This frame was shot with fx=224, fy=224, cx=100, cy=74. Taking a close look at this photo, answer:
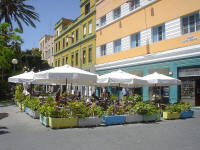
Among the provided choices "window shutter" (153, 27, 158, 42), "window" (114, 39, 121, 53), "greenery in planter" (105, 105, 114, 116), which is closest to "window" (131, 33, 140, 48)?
"window shutter" (153, 27, 158, 42)

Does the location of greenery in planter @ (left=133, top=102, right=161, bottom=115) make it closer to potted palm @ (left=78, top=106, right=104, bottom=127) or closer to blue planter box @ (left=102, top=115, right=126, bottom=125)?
blue planter box @ (left=102, top=115, right=126, bottom=125)

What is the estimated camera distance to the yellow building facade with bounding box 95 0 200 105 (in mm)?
14961

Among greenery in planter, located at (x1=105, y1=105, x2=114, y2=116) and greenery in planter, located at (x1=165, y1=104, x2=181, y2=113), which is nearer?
greenery in planter, located at (x1=105, y1=105, x2=114, y2=116)

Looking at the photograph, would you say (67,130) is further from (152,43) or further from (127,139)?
(152,43)

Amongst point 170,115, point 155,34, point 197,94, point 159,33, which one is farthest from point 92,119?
point 155,34

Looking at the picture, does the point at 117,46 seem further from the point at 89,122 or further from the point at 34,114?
the point at 89,122

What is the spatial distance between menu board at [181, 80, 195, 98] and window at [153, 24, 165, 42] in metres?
4.12

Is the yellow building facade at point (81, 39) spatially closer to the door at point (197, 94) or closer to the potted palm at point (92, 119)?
the door at point (197, 94)

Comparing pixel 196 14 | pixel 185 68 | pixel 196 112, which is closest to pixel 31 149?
pixel 196 112

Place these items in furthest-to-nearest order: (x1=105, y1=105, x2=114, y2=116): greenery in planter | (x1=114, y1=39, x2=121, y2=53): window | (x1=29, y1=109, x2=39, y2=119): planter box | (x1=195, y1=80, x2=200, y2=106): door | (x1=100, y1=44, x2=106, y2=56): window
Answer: (x1=100, y1=44, x2=106, y2=56): window
(x1=114, y1=39, x2=121, y2=53): window
(x1=195, y1=80, x2=200, y2=106): door
(x1=29, y1=109, x2=39, y2=119): planter box
(x1=105, y1=105, x2=114, y2=116): greenery in planter

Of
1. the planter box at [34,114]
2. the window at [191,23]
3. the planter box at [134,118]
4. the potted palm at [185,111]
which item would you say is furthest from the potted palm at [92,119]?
the window at [191,23]

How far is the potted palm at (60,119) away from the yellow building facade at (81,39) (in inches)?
720

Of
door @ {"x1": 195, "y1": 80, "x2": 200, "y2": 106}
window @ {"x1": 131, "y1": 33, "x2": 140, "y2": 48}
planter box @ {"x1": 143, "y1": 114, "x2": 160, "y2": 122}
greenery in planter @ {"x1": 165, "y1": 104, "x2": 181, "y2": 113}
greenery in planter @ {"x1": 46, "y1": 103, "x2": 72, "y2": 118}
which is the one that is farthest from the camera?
window @ {"x1": 131, "y1": 33, "x2": 140, "y2": 48}

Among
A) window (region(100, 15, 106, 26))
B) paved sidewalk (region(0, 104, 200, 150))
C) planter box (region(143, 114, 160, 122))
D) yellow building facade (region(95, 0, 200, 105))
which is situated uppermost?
window (region(100, 15, 106, 26))
